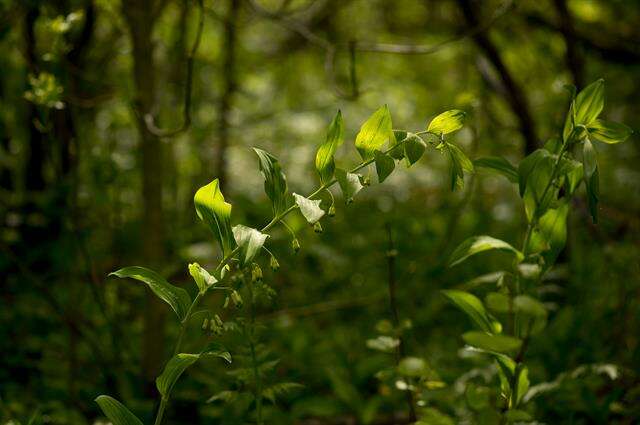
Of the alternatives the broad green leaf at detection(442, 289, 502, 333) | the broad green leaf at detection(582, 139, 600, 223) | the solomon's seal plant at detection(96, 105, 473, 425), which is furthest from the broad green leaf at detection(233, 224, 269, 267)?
the broad green leaf at detection(582, 139, 600, 223)

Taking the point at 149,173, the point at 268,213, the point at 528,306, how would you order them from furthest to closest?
1. the point at 268,213
2. the point at 149,173
3. the point at 528,306

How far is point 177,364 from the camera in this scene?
0.95 metres

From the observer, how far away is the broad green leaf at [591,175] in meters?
0.90

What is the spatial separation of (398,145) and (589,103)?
0.30m

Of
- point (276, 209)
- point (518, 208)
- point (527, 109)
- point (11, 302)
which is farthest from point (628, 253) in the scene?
point (11, 302)

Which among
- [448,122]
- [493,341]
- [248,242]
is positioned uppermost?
[448,122]

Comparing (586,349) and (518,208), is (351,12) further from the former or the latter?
(586,349)

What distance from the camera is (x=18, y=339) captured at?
6.96ft

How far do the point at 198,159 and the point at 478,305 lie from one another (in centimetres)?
239

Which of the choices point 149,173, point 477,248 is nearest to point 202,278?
point 477,248

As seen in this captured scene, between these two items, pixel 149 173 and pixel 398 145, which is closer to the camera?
pixel 398 145

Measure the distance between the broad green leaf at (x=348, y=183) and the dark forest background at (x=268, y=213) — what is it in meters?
0.32

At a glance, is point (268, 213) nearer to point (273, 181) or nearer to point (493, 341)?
point (273, 181)

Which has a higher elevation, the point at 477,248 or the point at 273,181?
the point at 273,181
